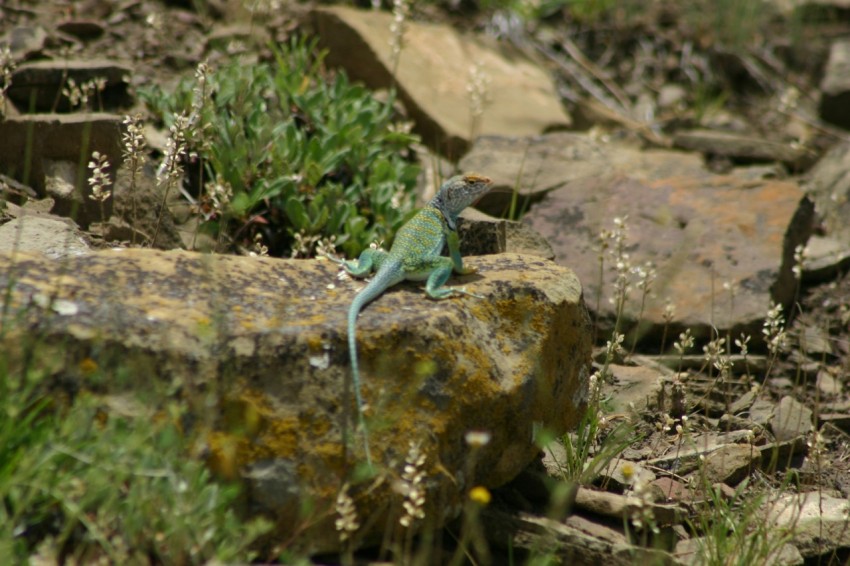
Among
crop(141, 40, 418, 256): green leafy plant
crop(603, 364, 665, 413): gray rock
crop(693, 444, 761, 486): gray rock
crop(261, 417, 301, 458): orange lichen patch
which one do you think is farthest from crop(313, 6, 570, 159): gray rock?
crop(261, 417, 301, 458): orange lichen patch

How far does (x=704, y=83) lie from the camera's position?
11.4 meters

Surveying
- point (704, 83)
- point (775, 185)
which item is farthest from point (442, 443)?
point (704, 83)

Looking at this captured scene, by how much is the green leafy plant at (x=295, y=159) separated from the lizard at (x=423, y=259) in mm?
1299

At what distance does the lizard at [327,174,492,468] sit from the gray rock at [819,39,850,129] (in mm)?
6801

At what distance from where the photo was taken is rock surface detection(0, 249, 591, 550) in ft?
11.8

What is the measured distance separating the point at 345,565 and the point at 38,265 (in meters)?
1.77

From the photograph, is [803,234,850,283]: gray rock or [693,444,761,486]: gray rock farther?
[803,234,850,283]: gray rock

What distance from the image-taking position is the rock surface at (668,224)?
255 inches

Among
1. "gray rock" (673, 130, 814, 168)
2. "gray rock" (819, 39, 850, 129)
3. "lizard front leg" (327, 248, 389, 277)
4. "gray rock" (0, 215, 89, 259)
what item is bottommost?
"gray rock" (0, 215, 89, 259)

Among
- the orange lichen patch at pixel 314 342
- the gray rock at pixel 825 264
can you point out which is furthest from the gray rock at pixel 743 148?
the orange lichen patch at pixel 314 342

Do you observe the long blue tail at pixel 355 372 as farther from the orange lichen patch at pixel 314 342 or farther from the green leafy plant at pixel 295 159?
the green leafy plant at pixel 295 159

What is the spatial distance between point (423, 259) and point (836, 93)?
25.5ft

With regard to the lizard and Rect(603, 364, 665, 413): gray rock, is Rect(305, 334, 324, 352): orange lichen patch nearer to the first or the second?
the lizard

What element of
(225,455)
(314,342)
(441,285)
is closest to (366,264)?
(441,285)
